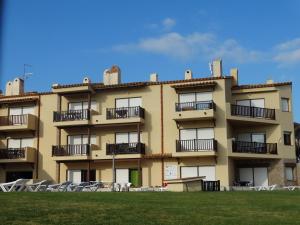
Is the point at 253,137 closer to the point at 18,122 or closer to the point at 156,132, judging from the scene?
the point at 156,132

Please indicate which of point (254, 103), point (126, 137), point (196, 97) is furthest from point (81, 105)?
point (254, 103)

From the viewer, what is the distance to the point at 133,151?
40688 millimetres

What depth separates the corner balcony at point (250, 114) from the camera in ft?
131

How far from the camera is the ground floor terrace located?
1561 inches

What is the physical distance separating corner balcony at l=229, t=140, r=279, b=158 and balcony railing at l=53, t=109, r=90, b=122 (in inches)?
526

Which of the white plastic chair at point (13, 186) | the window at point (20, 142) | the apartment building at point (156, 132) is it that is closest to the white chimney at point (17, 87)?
the apartment building at point (156, 132)

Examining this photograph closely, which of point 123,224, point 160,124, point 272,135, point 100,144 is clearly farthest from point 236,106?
point 123,224

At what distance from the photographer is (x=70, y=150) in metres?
42.5

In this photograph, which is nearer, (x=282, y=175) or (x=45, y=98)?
(x=282, y=175)

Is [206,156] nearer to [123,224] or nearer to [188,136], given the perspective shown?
[188,136]

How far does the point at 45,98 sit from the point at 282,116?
2221cm

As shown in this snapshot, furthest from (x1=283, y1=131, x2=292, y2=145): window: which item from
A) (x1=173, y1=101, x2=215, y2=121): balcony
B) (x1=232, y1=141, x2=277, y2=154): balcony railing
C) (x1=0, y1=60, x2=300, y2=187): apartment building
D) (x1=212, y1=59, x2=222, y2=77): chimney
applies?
(x1=212, y1=59, x2=222, y2=77): chimney

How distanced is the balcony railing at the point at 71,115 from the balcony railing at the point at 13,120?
10.4ft

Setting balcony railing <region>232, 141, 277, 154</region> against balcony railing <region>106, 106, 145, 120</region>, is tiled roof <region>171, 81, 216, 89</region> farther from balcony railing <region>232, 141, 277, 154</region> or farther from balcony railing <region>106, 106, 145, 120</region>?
balcony railing <region>232, 141, 277, 154</region>
